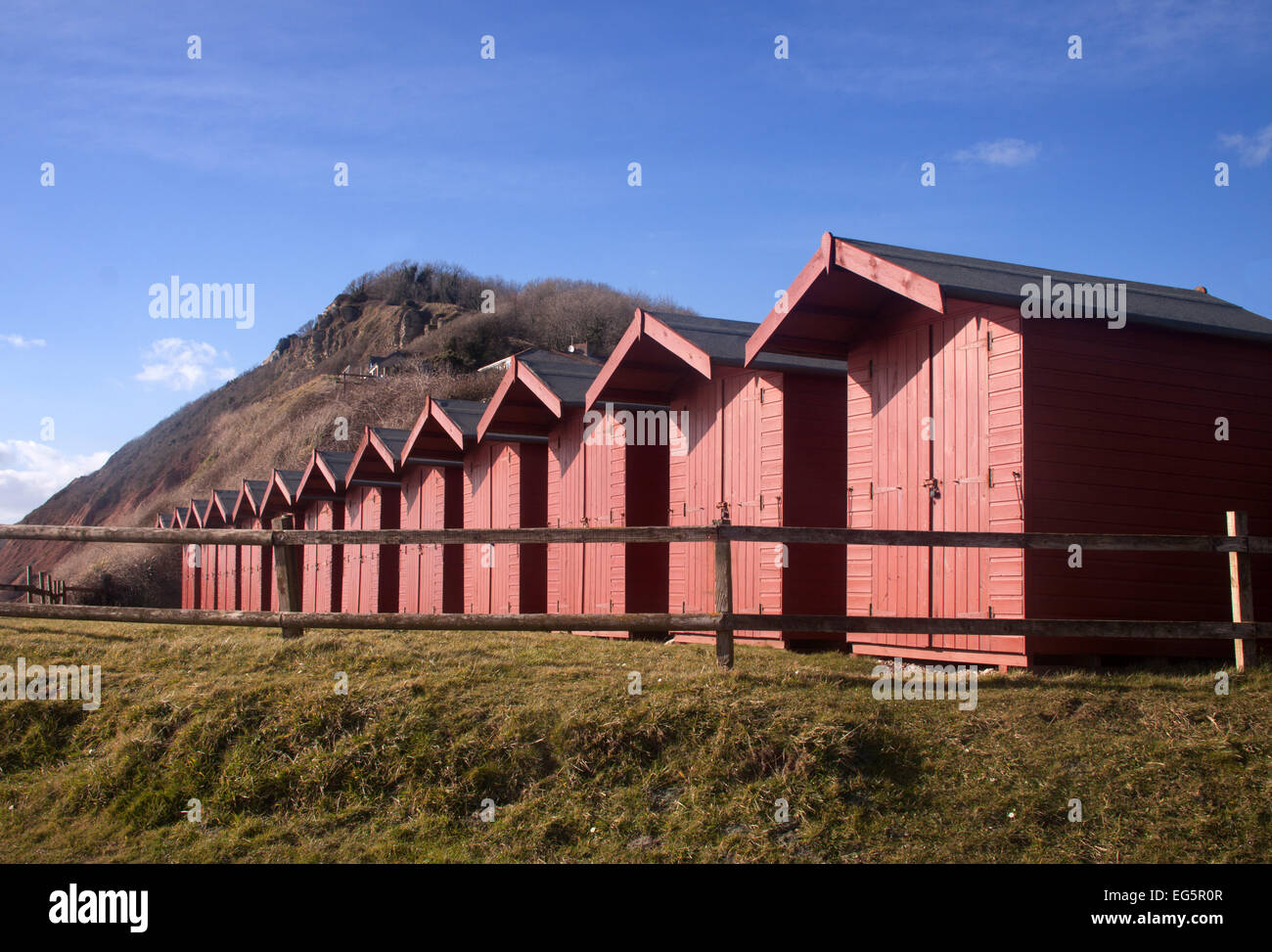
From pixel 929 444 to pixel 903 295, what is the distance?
4.75ft

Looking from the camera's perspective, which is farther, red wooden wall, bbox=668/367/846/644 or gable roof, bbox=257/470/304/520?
gable roof, bbox=257/470/304/520

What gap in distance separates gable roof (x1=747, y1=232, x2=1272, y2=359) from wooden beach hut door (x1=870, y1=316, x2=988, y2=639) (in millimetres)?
476

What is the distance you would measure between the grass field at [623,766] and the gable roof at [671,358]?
169 inches

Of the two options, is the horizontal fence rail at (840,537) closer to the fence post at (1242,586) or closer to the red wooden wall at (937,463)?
the fence post at (1242,586)

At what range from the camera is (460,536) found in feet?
29.5

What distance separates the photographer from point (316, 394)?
63.1m

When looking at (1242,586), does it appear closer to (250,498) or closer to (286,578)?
(286,578)

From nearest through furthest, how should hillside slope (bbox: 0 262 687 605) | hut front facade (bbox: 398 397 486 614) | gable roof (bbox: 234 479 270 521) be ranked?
1. hut front facade (bbox: 398 397 486 614)
2. gable roof (bbox: 234 479 270 521)
3. hillside slope (bbox: 0 262 687 605)

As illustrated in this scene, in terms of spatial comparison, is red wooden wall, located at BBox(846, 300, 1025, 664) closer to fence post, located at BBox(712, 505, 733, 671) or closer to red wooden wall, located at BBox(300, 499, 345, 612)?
fence post, located at BBox(712, 505, 733, 671)

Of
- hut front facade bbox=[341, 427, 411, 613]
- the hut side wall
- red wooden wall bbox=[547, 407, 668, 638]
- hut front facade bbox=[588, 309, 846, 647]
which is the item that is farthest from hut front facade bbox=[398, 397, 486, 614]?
the hut side wall

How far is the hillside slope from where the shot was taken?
5034 cm

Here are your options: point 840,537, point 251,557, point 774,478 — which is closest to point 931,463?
point 774,478

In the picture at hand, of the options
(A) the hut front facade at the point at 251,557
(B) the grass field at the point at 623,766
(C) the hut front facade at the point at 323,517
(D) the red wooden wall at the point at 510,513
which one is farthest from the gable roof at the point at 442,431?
(A) the hut front facade at the point at 251,557
